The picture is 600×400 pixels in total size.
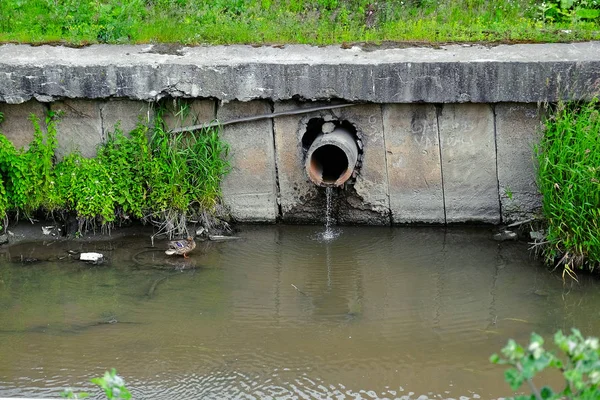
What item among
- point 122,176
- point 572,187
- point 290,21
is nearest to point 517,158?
point 572,187

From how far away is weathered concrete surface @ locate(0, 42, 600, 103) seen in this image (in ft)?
22.0

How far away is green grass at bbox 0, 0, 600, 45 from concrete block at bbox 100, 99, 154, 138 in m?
0.69

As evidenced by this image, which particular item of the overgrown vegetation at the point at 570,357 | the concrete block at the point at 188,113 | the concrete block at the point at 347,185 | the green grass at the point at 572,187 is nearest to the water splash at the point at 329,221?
the concrete block at the point at 347,185

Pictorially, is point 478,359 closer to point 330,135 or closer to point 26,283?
point 330,135

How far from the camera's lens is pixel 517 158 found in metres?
7.07

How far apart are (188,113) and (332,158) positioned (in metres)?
1.38

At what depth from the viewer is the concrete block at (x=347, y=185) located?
23.3 feet

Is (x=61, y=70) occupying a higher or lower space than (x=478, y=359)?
higher

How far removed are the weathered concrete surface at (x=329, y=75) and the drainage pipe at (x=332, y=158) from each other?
346mm

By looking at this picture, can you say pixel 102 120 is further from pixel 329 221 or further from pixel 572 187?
pixel 572 187

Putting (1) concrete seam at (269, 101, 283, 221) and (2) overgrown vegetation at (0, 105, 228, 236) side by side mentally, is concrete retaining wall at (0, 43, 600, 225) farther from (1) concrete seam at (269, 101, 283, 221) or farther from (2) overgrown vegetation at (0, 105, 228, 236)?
(2) overgrown vegetation at (0, 105, 228, 236)

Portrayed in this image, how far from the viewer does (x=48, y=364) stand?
5.36m

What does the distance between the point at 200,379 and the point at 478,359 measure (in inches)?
69.5

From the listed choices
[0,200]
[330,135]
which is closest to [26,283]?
[0,200]
